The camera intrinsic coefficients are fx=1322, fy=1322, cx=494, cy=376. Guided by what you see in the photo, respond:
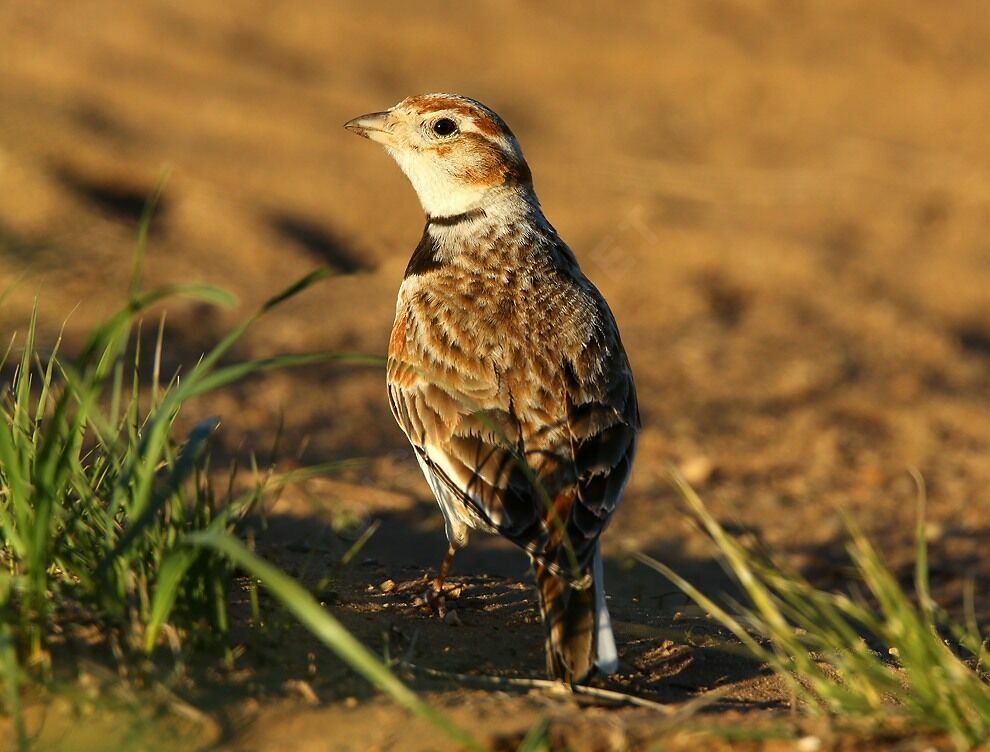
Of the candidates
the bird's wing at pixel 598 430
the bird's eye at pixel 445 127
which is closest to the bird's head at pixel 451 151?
the bird's eye at pixel 445 127

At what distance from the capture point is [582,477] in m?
4.60

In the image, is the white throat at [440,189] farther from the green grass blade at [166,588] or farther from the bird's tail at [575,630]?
the green grass blade at [166,588]

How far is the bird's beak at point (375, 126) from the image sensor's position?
6.33 m

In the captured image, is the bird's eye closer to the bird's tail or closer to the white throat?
the white throat

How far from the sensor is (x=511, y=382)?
16.1ft

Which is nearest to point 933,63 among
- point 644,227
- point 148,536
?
→ point 644,227

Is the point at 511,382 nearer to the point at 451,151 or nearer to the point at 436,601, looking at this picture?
the point at 436,601

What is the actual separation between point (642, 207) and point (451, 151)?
672 cm

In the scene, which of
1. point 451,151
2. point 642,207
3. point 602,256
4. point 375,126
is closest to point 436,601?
point 451,151

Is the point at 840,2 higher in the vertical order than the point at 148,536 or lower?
higher

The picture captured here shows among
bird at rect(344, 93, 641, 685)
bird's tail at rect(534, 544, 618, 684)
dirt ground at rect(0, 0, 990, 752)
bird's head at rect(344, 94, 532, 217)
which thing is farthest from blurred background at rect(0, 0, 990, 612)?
bird's tail at rect(534, 544, 618, 684)

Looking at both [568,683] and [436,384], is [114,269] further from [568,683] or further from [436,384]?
[568,683]

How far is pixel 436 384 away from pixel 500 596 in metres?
0.95

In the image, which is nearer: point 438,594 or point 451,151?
point 438,594
